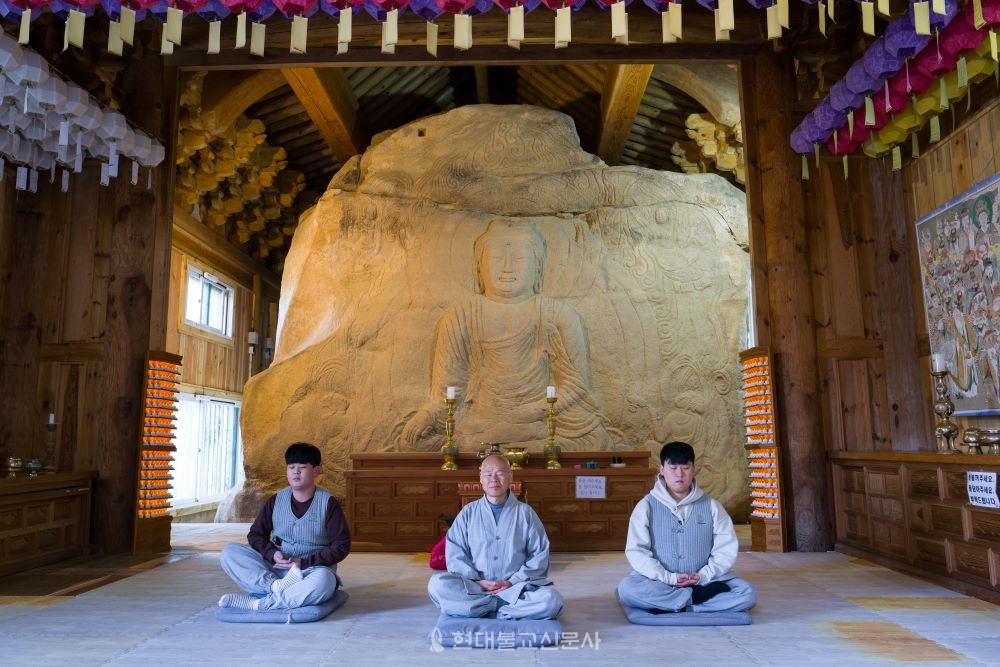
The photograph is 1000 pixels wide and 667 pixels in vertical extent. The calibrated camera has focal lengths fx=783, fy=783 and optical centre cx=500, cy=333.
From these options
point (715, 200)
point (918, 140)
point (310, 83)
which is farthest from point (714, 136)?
point (310, 83)

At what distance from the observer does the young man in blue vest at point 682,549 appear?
314 centimetres

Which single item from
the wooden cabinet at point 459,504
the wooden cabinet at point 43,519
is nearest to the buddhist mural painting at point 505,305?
the wooden cabinet at point 459,504

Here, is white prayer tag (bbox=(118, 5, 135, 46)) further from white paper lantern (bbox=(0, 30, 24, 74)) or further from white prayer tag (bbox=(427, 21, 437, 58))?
white prayer tag (bbox=(427, 21, 437, 58))

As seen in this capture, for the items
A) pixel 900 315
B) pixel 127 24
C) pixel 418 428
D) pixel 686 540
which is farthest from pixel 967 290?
pixel 127 24

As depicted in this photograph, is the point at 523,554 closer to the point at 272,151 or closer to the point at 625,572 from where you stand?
the point at 625,572

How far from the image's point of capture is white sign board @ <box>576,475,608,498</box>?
5406mm

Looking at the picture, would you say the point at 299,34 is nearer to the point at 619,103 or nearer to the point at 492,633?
the point at 492,633

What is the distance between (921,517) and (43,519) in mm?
5071

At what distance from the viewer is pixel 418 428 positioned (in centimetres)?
679

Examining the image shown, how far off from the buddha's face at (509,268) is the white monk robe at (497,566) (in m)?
4.28

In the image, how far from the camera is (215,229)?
9.79 meters

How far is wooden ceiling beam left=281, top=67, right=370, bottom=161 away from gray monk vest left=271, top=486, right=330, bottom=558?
537cm

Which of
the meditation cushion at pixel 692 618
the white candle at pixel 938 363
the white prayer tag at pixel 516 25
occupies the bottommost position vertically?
the meditation cushion at pixel 692 618

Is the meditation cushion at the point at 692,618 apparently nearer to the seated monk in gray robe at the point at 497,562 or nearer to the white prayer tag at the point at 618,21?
the seated monk in gray robe at the point at 497,562
